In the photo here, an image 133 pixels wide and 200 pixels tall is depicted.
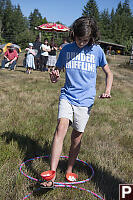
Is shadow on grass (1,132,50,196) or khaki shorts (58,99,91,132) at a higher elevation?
khaki shorts (58,99,91,132)

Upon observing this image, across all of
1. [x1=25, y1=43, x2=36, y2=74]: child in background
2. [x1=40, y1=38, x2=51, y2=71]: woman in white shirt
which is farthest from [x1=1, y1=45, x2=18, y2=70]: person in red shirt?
[x1=40, y1=38, x2=51, y2=71]: woman in white shirt

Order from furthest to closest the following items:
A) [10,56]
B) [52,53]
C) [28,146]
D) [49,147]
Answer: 1. [10,56]
2. [52,53]
3. [49,147]
4. [28,146]

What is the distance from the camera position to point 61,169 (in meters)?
3.03

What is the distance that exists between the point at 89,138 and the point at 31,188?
1748 mm

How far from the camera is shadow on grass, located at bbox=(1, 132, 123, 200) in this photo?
A: 8.45 ft

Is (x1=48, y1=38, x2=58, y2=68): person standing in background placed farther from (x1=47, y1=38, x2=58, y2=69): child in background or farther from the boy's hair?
the boy's hair

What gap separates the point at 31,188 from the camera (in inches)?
98.6

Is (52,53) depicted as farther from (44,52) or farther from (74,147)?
(74,147)

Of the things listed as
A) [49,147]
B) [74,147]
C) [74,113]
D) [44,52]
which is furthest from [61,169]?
[44,52]

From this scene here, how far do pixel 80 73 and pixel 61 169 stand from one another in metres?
1.28

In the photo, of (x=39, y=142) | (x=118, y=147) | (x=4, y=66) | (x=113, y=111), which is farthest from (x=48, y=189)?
(x=4, y=66)

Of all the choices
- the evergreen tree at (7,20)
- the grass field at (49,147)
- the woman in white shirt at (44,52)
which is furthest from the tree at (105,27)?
the grass field at (49,147)

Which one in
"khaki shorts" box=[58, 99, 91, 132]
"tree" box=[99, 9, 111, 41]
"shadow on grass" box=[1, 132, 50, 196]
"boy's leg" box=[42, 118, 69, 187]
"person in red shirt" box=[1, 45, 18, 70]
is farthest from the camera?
"tree" box=[99, 9, 111, 41]

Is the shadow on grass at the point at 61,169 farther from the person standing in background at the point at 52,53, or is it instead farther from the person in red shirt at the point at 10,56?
the person in red shirt at the point at 10,56
